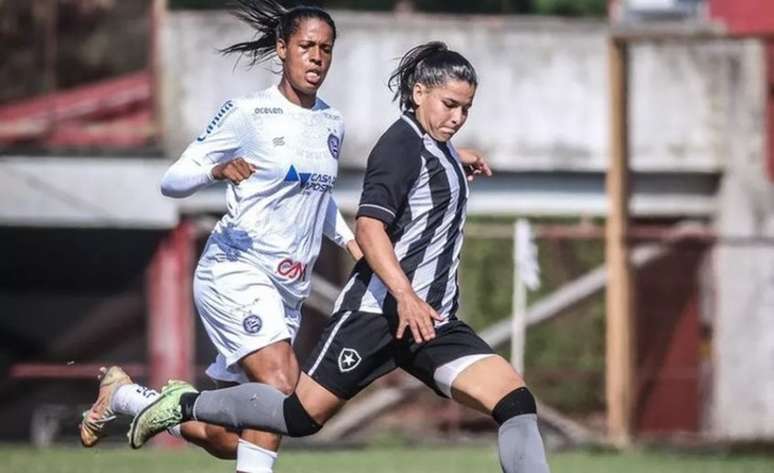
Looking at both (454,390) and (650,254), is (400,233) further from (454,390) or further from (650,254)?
(650,254)

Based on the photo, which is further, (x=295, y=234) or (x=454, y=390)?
(x=295, y=234)

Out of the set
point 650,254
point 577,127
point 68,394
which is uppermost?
point 577,127

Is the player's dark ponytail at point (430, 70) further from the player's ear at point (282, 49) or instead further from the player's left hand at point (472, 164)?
the player's ear at point (282, 49)

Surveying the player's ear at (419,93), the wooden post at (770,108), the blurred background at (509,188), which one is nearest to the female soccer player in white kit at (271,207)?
the player's ear at (419,93)

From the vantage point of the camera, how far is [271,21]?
29.4ft

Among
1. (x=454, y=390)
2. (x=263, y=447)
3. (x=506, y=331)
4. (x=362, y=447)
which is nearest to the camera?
(x=454, y=390)

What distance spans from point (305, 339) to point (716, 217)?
4148 mm

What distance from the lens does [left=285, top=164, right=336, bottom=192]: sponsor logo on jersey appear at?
8633mm

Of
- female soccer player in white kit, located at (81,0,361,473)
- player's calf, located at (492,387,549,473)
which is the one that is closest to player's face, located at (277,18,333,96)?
female soccer player in white kit, located at (81,0,361,473)

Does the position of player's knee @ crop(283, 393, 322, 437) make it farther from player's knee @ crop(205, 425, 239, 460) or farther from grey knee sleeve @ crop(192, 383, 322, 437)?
player's knee @ crop(205, 425, 239, 460)

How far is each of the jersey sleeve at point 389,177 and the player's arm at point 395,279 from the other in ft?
0.17

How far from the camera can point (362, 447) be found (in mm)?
16234

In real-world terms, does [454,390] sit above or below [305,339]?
above

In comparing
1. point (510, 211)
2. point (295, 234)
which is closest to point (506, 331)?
→ point (510, 211)
